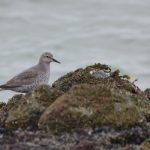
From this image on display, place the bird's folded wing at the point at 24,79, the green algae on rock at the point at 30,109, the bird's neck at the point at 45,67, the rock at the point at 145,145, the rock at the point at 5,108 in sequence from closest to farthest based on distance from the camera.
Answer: the rock at the point at 145,145
the green algae on rock at the point at 30,109
the rock at the point at 5,108
the bird's folded wing at the point at 24,79
the bird's neck at the point at 45,67

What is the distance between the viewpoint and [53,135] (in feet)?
28.8

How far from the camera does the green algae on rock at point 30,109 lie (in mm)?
9148

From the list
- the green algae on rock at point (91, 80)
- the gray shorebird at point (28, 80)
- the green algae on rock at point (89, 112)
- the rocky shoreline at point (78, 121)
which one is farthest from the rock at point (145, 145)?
the gray shorebird at point (28, 80)

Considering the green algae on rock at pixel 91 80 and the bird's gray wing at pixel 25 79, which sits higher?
the bird's gray wing at pixel 25 79

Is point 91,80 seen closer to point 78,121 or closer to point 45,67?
point 78,121

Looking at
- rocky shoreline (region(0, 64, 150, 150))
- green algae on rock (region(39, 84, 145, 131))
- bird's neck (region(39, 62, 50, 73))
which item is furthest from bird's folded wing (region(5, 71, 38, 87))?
green algae on rock (region(39, 84, 145, 131))

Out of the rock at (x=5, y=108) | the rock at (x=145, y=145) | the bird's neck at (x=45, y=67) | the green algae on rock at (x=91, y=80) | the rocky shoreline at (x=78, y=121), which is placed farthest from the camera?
the bird's neck at (x=45, y=67)

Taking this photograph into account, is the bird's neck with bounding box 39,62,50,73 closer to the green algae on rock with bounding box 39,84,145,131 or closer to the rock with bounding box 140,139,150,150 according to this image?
the green algae on rock with bounding box 39,84,145,131

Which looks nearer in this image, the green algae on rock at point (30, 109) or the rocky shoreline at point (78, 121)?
the rocky shoreline at point (78, 121)

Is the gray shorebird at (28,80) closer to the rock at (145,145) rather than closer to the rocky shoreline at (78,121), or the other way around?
the rocky shoreline at (78,121)

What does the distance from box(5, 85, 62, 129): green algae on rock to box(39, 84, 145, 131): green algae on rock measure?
25 cm

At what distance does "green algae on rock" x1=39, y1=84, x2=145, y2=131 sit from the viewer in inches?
348

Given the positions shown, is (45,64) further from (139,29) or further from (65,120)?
(139,29)

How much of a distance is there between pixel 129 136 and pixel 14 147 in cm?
136
